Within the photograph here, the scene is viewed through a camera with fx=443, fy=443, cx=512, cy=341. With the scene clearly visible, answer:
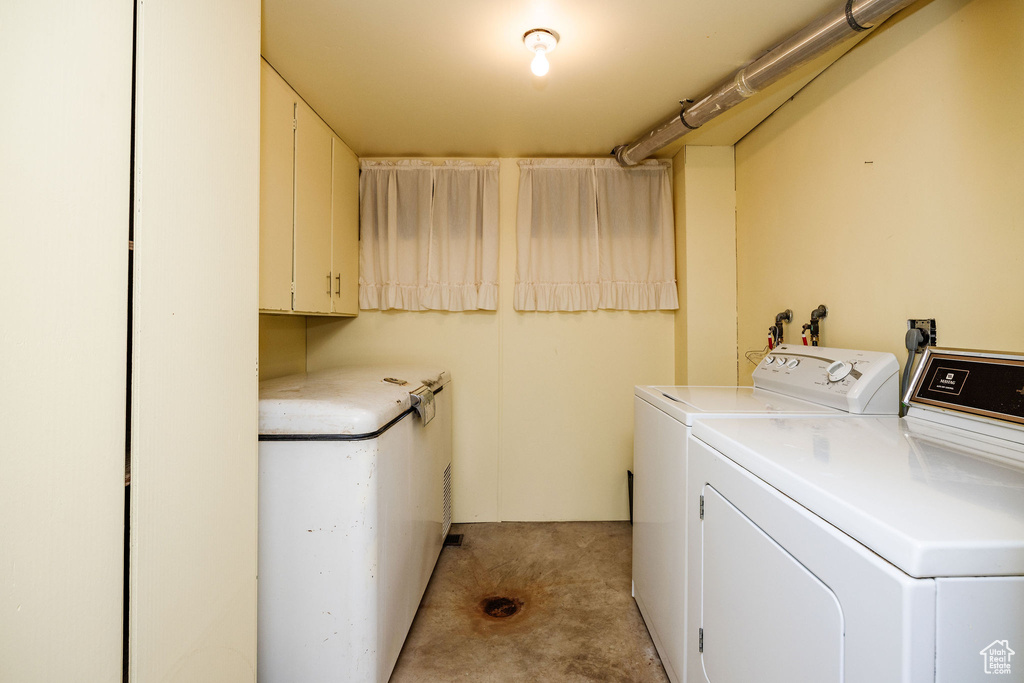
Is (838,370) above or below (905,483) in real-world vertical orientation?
above

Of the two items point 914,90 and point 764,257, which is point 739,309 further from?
point 914,90

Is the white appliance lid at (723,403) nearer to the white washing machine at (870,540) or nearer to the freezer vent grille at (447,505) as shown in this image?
the white washing machine at (870,540)

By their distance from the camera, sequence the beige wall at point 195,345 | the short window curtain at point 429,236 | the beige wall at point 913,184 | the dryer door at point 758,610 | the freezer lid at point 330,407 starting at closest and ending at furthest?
the dryer door at point 758,610 < the beige wall at point 195,345 < the beige wall at point 913,184 < the freezer lid at point 330,407 < the short window curtain at point 429,236

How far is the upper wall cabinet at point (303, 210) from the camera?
1774 millimetres

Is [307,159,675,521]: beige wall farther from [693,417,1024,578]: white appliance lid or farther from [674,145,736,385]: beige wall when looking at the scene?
[693,417,1024,578]: white appliance lid

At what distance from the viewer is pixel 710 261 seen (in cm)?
267

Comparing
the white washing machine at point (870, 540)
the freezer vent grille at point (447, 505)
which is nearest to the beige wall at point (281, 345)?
the freezer vent grille at point (447, 505)

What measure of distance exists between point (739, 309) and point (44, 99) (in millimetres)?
2869

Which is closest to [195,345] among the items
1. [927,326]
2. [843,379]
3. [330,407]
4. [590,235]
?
[330,407]

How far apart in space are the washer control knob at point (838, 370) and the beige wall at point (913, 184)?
188 mm

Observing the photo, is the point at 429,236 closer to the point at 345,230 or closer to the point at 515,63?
the point at 345,230

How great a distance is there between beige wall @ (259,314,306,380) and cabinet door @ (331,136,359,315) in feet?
1.23

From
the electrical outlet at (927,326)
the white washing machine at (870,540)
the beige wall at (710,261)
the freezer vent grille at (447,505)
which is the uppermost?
the beige wall at (710,261)

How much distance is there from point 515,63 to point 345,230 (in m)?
1.34
